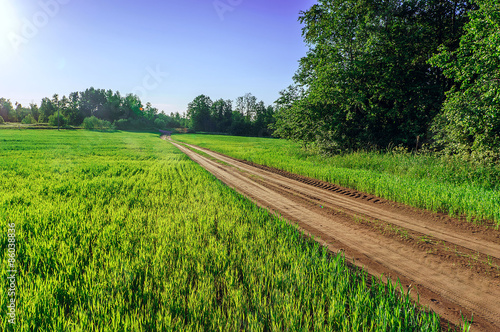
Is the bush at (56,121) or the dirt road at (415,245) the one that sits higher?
the bush at (56,121)

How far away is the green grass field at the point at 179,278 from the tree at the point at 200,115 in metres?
112

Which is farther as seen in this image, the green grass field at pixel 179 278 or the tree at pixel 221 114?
the tree at pixel 221 114

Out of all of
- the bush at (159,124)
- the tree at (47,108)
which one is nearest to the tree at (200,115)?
the bush at (159,124)

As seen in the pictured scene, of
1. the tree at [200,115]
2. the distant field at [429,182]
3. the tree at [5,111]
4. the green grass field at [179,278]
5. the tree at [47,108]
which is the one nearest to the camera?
the green grass field at [179,278]

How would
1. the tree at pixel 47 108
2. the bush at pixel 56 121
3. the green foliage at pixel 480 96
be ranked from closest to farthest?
the green foliage at pixel 480 96
the bush at pixel 56 121
the tree at pixel 47 108

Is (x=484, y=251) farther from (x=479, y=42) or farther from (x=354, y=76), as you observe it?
(x=354, y=76)

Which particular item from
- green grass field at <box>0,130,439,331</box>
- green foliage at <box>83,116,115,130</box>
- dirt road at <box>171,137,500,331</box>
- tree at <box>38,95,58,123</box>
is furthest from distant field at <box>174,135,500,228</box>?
tree at <box>38,95,58,123</box>

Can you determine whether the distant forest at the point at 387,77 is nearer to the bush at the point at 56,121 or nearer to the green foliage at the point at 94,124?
the green foliage at the point at 94,124

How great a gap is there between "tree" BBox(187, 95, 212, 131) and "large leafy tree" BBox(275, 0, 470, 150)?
3962 inches

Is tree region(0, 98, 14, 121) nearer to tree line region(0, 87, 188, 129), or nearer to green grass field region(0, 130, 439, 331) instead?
tree line region(0, 87, 188, 129)

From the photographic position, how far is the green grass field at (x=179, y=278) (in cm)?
238

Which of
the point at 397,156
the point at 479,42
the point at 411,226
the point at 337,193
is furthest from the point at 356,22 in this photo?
the point at 411,226

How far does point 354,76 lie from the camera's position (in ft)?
53.1

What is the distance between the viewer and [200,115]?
4446 inches
